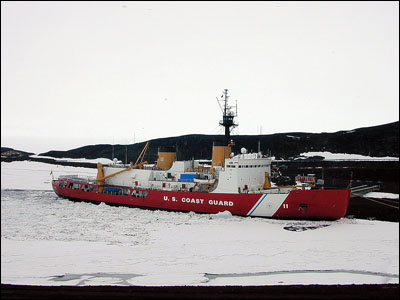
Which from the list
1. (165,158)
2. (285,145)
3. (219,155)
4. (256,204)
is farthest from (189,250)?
(285,145)

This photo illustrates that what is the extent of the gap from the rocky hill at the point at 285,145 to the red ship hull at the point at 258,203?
123ft

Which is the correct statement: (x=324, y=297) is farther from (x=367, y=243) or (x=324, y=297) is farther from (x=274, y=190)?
(x=274, y=190)

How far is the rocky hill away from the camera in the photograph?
194 ft

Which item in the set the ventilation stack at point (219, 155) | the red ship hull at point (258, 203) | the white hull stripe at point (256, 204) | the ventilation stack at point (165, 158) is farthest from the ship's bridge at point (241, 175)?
the ventilation stack at point (165, 158)

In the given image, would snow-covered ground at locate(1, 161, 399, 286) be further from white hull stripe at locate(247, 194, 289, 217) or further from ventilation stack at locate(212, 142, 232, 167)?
ventilation stack at locate(212, 142, 232, 167)

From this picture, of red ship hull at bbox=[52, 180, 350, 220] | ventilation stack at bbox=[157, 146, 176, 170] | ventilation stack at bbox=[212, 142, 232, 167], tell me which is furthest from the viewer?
ventilation stack at bbox=[157, 146, 176, 170]

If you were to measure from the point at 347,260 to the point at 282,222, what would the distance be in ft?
20.0

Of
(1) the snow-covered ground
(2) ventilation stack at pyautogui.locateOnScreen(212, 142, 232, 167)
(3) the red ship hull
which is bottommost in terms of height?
(1) the snow-covered ground

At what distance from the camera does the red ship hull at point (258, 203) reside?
15.6m

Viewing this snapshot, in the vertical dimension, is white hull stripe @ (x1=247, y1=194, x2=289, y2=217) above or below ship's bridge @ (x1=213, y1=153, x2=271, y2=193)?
below

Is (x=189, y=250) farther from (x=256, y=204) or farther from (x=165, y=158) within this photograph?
(x=165, y=158)

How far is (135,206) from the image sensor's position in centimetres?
1989

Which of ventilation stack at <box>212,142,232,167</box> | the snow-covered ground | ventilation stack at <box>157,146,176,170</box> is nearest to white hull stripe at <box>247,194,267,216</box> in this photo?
the snow-covered ground

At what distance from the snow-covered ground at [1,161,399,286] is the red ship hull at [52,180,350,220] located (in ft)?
1.74
